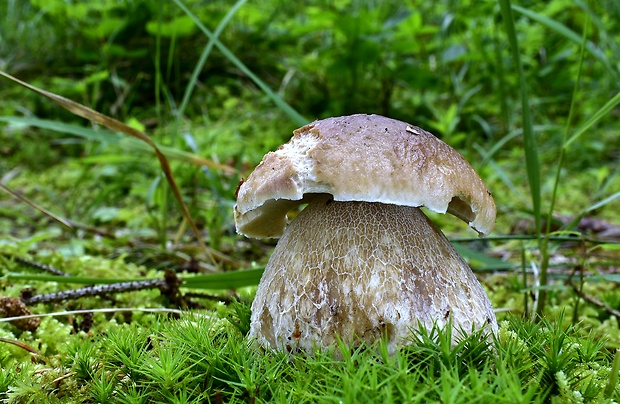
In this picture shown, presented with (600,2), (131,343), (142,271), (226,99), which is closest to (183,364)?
(131,343)

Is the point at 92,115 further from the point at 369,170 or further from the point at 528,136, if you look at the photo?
the point at 528,136

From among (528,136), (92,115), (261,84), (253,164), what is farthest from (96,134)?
(253,164)

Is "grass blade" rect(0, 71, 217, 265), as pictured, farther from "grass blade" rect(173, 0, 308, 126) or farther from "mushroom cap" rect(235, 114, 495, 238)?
"mushroom cap" rect(235, 114, 495, 238)

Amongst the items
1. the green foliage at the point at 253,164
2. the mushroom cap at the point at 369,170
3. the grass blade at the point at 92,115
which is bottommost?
the green foliage at the point at 253,164

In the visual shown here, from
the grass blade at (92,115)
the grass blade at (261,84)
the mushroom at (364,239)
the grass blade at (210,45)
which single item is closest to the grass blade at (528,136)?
the mushroom at (364,239)

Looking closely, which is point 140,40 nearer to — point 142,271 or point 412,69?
point 412,69

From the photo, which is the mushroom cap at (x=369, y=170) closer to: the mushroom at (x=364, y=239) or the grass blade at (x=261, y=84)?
the mushroom at (x=364, y=239)

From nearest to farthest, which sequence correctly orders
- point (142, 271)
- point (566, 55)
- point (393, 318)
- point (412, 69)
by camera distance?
point (393, 318), point (142, 271), point (412, 69), point (566, 55)
